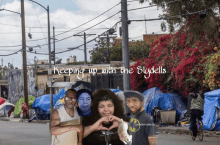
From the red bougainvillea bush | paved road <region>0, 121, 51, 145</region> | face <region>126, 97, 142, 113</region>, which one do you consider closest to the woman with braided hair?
face <region>126, 97, 142, 113</region>

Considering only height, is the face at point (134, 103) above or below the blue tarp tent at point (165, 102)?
above

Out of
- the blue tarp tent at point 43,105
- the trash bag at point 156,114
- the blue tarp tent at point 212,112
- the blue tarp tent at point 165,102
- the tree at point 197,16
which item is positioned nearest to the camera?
the blue tarp tent at point 212,112

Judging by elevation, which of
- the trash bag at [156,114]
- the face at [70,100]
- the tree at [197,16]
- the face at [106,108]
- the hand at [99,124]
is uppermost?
the tree at [197,16]

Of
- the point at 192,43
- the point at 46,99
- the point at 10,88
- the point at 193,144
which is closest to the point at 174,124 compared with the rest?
the point at 192,43

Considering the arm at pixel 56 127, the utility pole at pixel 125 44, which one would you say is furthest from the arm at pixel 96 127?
the utility pole at pixel 125 44

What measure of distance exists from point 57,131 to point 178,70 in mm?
16638

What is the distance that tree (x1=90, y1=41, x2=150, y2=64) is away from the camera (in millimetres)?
56406

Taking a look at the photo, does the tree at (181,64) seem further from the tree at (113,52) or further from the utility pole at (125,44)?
the tree at (113,52)

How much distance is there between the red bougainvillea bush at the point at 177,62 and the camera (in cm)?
2038

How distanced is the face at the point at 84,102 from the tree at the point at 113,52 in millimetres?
50660

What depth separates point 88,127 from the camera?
4.86m

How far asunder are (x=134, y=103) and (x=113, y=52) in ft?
174

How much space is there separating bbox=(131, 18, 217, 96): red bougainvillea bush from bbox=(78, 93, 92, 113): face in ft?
51.1

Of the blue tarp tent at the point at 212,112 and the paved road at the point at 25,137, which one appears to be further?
the blue tarp tent at the point at 212,112
